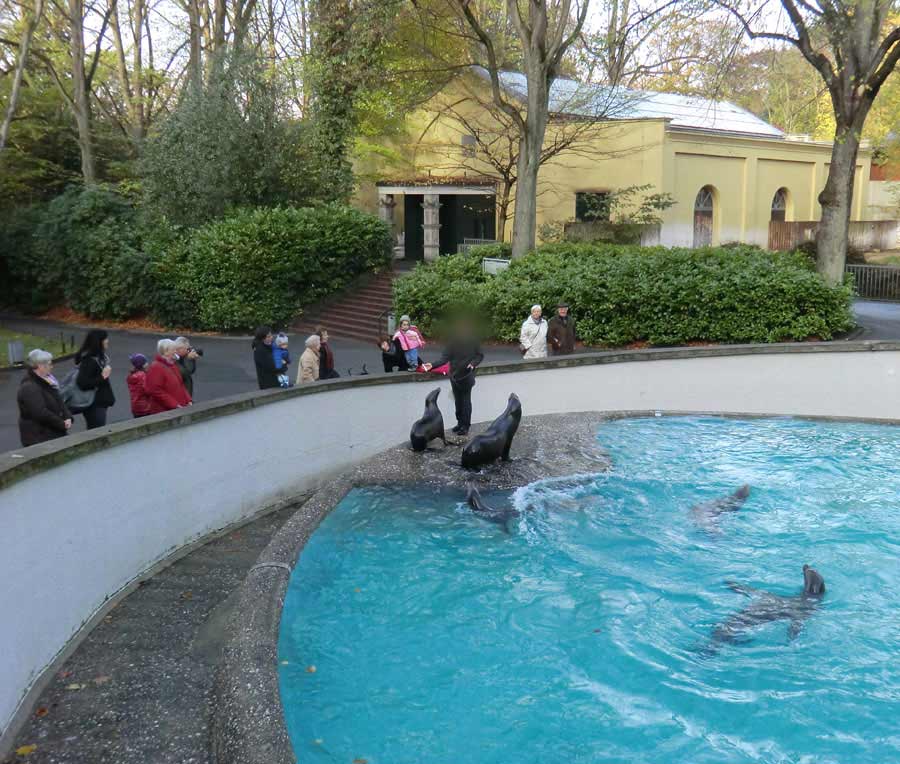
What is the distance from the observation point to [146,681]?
6316mm

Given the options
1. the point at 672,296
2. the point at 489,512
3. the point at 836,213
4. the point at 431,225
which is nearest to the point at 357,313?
the point at 431,225

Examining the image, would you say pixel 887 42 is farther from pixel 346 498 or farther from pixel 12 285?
pixel 12 285

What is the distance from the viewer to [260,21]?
115 feet

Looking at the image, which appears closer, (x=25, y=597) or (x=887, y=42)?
(x=25, y=597)

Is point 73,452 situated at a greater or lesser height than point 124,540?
greater

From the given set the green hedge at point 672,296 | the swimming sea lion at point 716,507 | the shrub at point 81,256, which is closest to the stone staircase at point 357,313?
the green hedge at point 672,296

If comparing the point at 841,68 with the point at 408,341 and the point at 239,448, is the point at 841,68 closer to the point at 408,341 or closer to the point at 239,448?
the point at 408,341

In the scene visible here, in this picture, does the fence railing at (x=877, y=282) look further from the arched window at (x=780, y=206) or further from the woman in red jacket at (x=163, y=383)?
the woman in red jacket at (x=163, y=383)

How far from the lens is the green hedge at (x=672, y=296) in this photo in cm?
1859

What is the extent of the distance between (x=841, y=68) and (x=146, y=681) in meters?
20.0

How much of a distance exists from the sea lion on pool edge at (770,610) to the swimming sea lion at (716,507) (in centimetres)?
144

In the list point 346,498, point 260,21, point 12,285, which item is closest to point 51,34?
point 260,21

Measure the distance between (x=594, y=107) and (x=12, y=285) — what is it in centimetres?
2140

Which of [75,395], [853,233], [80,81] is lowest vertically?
[75,395]
